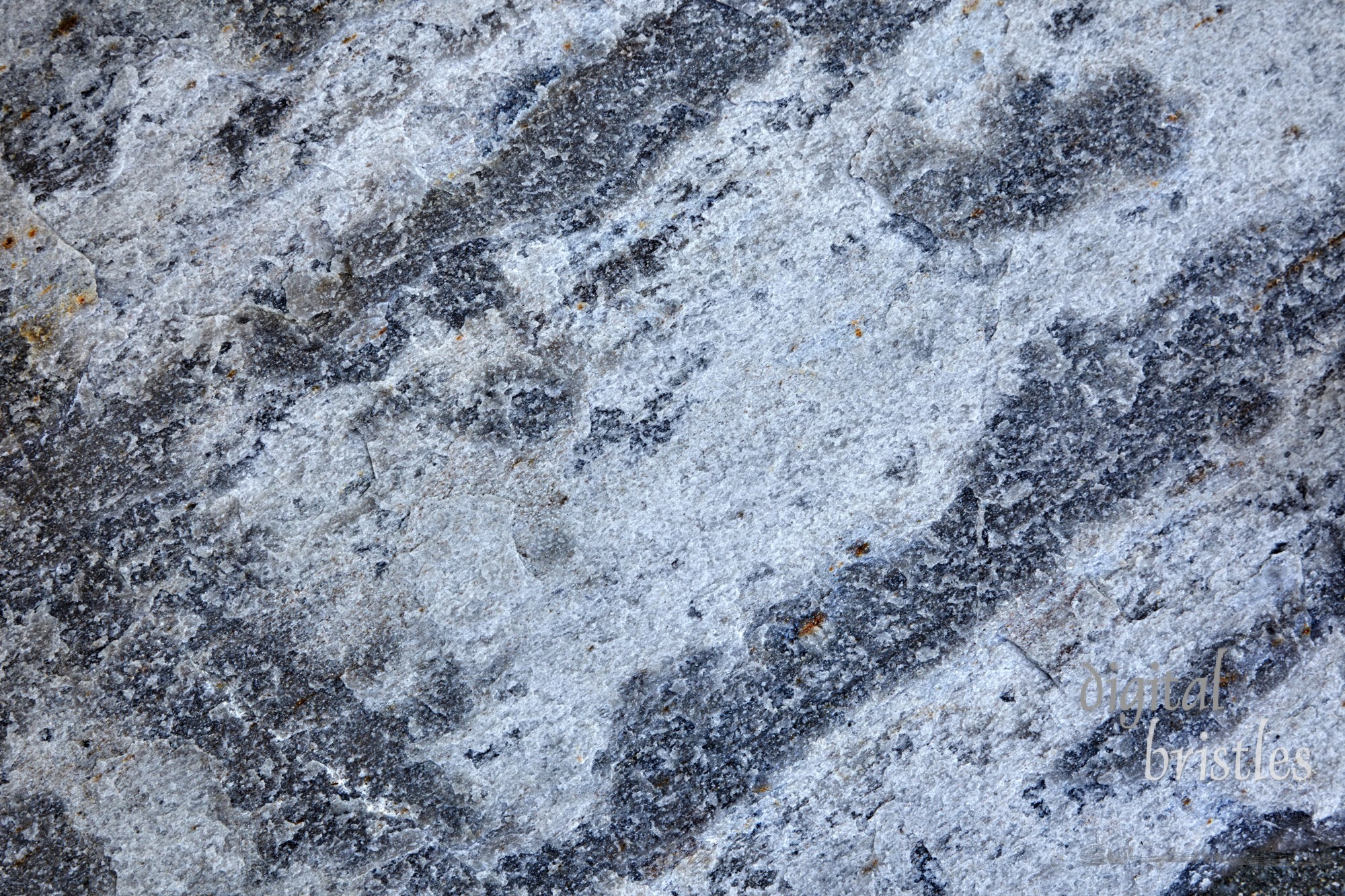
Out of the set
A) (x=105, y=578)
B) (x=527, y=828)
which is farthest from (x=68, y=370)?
(x=527, y=828)

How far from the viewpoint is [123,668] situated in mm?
1168

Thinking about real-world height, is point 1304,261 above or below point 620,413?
above

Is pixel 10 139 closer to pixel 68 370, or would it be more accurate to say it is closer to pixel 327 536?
pixel 68 370

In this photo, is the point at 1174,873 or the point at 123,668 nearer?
the point at 123,668

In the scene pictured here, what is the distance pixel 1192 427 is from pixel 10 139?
1782mm

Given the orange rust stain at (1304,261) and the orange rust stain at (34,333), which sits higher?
the orange rust stain at (1304,261)

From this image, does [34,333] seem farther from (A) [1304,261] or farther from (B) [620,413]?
(A) [1304,261]

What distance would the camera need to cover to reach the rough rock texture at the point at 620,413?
45.5 inches

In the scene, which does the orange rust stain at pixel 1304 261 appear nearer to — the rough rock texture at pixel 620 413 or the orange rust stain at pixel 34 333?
the rough rock texture at pixel 620 413

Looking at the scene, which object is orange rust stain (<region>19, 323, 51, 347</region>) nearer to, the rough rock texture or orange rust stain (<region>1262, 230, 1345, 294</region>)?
the rough rock texture

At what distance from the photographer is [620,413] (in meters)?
1.19

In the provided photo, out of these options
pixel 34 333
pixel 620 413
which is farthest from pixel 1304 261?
pixel 34 333

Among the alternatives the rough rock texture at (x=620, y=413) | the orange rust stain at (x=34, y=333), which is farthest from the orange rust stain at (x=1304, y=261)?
the orange rust stain at (x=34, y=333)

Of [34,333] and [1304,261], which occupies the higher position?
[1304,261]
